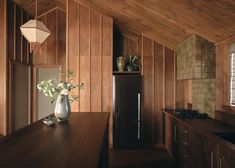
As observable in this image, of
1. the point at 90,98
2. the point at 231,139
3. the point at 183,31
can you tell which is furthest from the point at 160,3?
the point at 90,98

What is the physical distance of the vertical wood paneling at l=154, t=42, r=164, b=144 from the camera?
18.6 feet

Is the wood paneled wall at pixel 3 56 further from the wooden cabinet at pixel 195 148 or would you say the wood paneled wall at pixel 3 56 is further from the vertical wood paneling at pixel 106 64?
the wooden cabinet at pixel 195 148

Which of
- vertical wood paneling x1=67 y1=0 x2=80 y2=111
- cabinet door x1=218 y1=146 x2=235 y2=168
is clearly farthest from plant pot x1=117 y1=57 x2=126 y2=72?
cabinet door x1=218 y1=146 x2=235 y2=168

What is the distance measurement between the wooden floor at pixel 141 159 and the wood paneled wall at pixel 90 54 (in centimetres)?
102

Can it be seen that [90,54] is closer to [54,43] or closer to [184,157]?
[54,43]

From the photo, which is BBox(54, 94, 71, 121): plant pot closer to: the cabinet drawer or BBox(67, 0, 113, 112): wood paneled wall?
the cabinet drawer

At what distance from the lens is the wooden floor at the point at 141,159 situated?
4.20m

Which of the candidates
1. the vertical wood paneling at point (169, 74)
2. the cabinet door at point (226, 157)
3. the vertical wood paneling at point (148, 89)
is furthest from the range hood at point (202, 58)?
the cabinet door at point (226, 157)

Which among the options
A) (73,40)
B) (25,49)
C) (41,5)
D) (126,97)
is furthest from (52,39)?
(126,97)

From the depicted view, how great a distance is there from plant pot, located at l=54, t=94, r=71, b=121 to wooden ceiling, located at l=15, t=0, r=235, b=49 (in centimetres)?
196

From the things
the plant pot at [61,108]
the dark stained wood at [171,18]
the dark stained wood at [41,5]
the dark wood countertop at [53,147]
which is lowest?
the dark wood countertop at [53,147]

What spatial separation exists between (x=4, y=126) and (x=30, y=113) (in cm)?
141

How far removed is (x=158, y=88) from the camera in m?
5.69

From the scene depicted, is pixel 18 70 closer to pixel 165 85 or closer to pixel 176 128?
pixel 165 85
